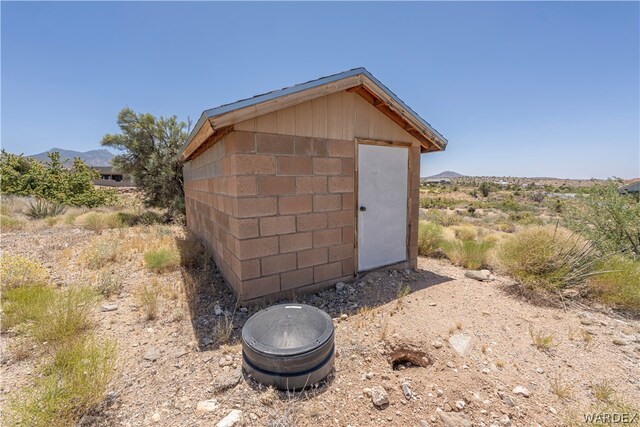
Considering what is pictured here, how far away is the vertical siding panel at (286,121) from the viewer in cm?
420

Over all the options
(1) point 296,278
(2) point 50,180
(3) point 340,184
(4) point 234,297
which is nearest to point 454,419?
(1) point 296,278

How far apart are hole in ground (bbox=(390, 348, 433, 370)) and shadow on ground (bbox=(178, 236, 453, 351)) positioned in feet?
3.64

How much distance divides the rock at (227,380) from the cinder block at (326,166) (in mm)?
3078

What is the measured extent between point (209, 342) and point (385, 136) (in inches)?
183

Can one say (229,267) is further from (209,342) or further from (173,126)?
(173,126)

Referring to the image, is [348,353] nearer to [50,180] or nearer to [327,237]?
[327,237]

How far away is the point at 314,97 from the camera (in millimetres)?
4254

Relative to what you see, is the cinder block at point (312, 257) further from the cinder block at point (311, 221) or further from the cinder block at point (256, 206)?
the cinder block at point (256, 206)

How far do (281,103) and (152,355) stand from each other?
12.0 ft

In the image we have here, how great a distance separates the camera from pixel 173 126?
48.1 feet

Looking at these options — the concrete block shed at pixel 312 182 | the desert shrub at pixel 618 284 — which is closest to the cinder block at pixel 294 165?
the concrete block shed at pixel 312 182

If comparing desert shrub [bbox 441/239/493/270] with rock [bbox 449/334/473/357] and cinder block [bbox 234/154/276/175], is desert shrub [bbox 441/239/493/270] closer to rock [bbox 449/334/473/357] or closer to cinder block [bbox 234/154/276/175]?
rock [bbox 449/334/473/357]

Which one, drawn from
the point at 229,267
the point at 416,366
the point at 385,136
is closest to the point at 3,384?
the point at 229,267

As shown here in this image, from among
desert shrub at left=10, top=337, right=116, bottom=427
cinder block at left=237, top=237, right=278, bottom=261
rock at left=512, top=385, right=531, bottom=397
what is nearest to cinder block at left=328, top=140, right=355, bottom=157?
cinder block at left=237, top=237, right=278, bottom=261
